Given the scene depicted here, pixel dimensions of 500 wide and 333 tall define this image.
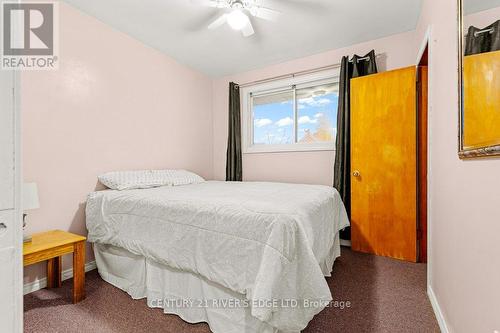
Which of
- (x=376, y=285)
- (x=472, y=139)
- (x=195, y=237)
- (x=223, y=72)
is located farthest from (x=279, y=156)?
(x=472, y=139)

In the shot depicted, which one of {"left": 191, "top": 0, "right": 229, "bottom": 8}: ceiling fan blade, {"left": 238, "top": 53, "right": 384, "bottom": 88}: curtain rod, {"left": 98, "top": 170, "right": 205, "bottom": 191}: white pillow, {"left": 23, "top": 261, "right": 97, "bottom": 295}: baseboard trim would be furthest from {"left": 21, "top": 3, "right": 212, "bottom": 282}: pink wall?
{"left": 238, "top": 53, "right": 384, "bottom": 88}: curtain rod

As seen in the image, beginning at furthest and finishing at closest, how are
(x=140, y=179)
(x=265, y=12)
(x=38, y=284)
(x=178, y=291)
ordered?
(x=140, y=179)
(x=265, y=12)
(x=38, y=284)
(x=178, y=291)

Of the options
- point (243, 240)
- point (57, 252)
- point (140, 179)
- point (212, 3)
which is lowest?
point (57, 252)

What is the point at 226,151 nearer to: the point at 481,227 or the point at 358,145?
the point at 358,145

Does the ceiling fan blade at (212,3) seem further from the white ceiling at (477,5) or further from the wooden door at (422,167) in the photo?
the wooden door at (422,167)

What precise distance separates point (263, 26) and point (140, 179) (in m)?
2.12

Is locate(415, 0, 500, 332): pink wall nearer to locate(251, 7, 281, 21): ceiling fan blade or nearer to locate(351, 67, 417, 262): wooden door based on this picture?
locate(351, 67, 417, 262): wooden door

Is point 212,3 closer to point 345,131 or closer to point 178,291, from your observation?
point 345,131

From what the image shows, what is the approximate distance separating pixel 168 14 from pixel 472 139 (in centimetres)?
265

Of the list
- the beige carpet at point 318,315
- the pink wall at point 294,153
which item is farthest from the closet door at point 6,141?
the pink wall at point 294,153

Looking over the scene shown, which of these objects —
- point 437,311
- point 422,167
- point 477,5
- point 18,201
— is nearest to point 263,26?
point 477,5

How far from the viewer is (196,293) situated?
1.57m

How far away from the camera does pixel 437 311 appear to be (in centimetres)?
155

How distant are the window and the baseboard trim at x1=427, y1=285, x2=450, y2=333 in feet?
5.89
